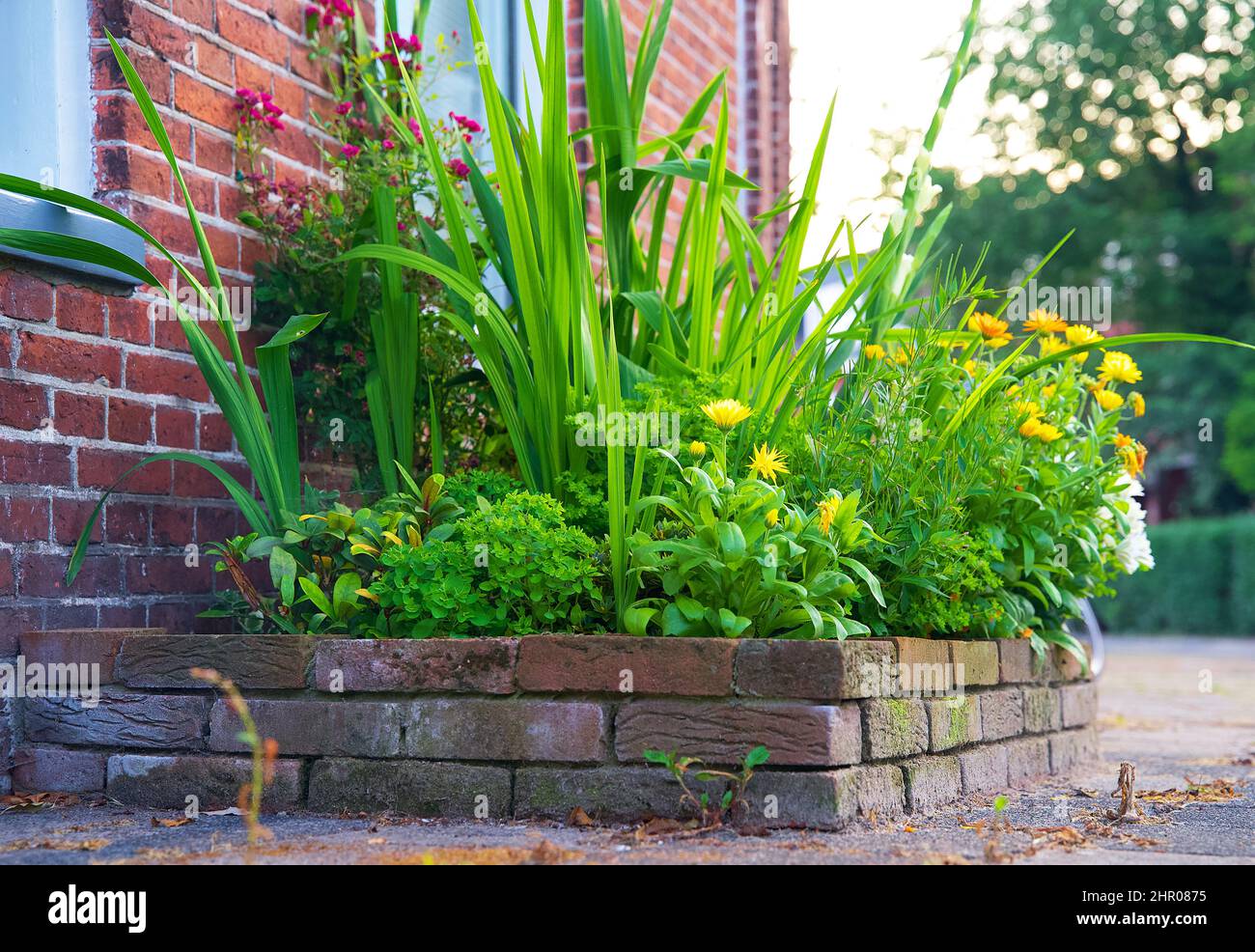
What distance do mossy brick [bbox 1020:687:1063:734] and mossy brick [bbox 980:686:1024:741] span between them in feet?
0.14

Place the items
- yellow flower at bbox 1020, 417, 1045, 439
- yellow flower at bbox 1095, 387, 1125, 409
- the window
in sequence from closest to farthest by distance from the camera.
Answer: yellow flower at bbox 1020, 417, 1045, 439 < yellow flower at bbox 1095, 387, 1125, 409 < the window

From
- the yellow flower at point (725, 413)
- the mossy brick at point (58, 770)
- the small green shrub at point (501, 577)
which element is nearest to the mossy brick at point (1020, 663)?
the yellow flower at point (725, 413)

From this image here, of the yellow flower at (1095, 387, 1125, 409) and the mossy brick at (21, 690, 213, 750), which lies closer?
the mossy brick at (21, 690, 213, 750)

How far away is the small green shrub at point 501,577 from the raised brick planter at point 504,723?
110 mm

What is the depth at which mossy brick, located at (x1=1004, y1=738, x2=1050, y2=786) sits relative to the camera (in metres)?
2.96

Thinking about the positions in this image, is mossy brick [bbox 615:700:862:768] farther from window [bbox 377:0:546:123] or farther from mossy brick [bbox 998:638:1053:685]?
window [bbox 377:0:546:123]

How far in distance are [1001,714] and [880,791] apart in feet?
2.42

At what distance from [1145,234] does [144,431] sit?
18.2 meters

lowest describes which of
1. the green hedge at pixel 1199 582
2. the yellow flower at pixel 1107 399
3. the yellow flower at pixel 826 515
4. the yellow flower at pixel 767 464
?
the green hedge at pixel 1199 582

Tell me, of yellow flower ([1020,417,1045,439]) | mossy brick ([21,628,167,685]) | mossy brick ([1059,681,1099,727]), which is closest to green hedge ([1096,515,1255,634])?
mossy brick ([1059,681,1099,727])

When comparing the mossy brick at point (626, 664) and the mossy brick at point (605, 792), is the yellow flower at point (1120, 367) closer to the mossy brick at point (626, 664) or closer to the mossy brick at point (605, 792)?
the mossy brick at point (626, 664)

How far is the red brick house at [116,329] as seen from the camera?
102 inches

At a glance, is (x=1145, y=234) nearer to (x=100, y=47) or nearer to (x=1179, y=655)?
(x=1179, y=655)

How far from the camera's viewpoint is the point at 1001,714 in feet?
9.57
